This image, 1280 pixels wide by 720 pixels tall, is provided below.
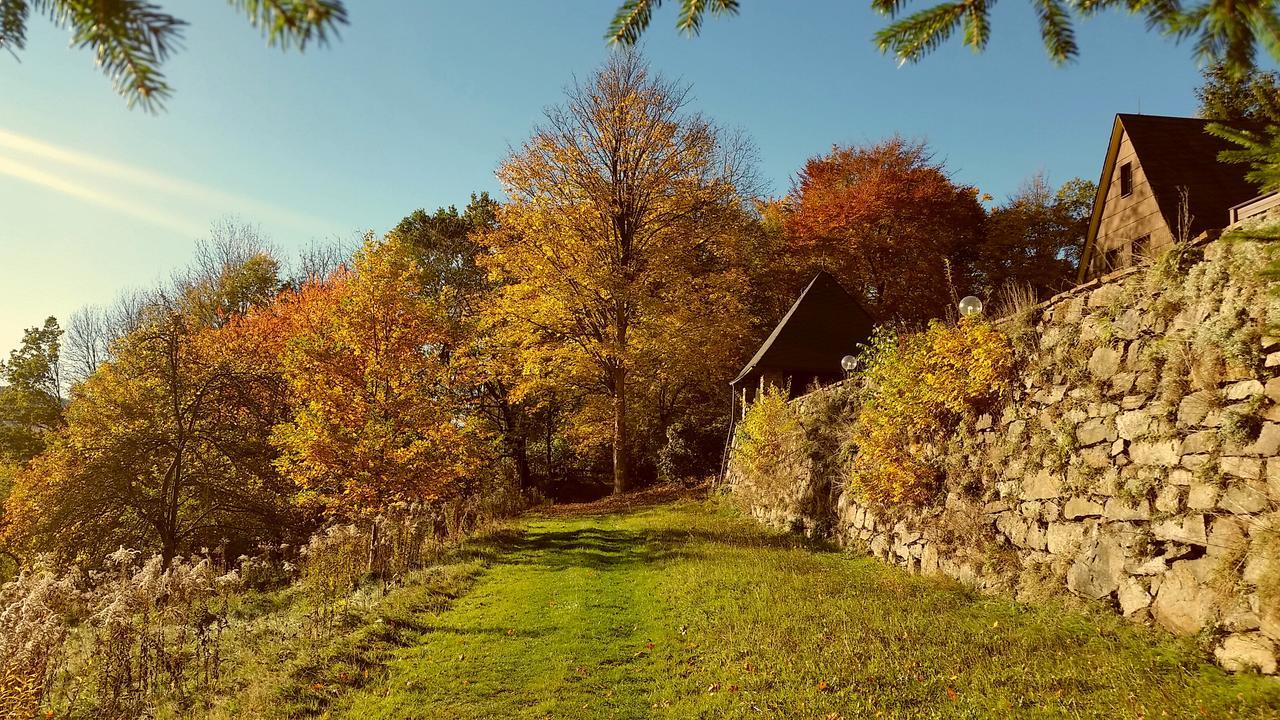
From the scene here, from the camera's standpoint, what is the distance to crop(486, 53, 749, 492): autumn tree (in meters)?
23.5

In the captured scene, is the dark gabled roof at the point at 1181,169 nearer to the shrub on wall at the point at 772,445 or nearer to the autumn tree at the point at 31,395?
the shrub on wall at the point at 772,445

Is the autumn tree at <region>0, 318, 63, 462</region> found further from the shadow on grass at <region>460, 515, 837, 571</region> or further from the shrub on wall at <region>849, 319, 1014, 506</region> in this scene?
the shrub on wall at <region>849, 319, 1014, 506</region>

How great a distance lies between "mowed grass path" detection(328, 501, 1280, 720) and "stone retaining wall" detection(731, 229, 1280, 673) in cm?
47

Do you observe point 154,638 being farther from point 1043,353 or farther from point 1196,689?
point 1043,353

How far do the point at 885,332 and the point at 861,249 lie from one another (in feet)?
60.1

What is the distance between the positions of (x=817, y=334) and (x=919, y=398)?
1038cm

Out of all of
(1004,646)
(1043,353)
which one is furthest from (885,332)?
(1004,646)

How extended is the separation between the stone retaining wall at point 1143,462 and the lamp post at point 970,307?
18.7 inches

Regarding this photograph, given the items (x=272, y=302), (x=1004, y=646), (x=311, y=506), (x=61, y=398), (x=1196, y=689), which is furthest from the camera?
(x=61, y=398)

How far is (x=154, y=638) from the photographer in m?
7.81

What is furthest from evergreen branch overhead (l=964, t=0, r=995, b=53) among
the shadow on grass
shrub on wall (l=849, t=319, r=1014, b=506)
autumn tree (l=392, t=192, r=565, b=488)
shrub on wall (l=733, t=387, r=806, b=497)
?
autumn tree (l=392, t=192, r=565, b=488)

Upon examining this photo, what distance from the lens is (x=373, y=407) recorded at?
13000mm

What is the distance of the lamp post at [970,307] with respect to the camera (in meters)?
9.33

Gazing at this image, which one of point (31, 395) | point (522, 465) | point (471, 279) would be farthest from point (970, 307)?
point (31, 395)
